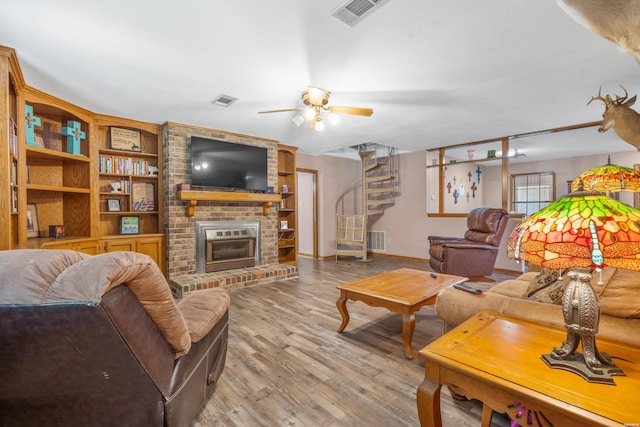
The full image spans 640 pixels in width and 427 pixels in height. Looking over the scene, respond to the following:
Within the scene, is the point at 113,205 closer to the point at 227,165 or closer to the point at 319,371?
the point at 227,165

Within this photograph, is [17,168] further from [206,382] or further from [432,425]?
[432,425]

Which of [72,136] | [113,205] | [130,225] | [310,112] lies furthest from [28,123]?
[310,112]

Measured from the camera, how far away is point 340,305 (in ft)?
8.37

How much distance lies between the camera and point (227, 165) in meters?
4.48

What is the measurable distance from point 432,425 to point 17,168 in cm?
381

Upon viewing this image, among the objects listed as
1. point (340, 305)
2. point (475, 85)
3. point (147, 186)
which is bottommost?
point (340, 305)

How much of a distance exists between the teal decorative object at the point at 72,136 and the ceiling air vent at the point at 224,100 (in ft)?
5.85

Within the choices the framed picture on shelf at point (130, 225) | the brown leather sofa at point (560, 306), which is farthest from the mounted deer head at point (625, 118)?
the framed picture on shelf at point (130, 225)

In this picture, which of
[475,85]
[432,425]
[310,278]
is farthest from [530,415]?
[310,278]

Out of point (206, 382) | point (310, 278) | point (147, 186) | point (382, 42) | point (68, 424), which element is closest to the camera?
point (68, 424)

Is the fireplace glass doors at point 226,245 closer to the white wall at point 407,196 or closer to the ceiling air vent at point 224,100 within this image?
the ceiling air vent at point 224,100

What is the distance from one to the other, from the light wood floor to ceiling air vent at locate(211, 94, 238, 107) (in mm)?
2336

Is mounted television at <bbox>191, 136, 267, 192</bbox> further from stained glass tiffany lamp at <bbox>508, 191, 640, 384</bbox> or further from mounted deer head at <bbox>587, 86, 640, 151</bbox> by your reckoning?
mounted deer head at <bbox>587, 86, 640, 151</bbox>

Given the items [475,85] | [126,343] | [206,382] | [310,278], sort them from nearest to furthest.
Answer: [126,343], [206,382], [475,85], [310,278]
